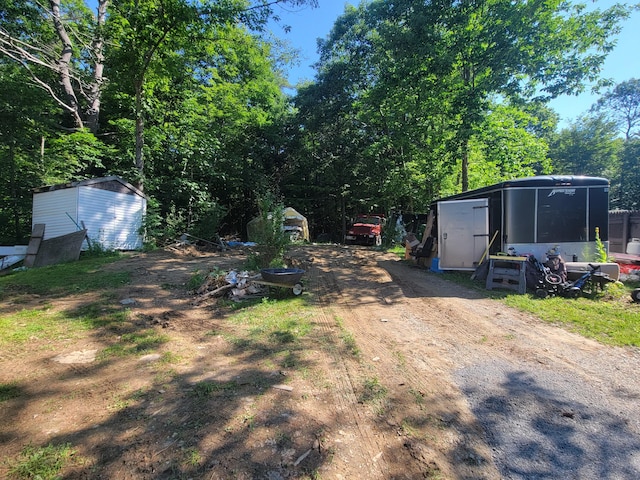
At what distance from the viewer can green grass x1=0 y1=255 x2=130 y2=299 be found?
6.81m

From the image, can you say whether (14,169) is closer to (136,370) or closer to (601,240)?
(136,370)

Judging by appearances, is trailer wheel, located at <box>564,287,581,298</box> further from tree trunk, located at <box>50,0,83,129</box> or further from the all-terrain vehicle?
tree trunk, located at <box>50,0,83,129</box>

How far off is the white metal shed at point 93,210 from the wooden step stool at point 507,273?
42.3ft

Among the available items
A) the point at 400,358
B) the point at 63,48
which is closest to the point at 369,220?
the point at 400,358

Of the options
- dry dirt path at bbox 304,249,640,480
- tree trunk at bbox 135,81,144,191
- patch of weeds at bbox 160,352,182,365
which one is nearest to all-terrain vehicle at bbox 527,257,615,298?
dry dirt path at bbox 304,249,640,480

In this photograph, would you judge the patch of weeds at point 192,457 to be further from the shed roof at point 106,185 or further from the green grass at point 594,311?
the shed roof at point 106,185

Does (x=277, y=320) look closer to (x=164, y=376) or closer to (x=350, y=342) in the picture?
(x=350, y=342)

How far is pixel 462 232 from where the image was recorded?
908cm

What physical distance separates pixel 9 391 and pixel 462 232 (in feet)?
30.1

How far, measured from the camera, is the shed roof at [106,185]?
1170 cm

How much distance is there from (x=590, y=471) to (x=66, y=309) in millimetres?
6966

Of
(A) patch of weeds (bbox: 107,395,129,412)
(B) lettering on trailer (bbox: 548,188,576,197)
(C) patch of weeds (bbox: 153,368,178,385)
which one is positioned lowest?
(C) patch of weeds (bbox: 153,368,178,385)

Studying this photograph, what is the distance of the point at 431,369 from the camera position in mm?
3650

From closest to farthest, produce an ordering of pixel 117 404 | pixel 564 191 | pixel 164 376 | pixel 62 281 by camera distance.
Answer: pixel 117 404, pixel 164 376, pixel 62 281, pixel 564 191
